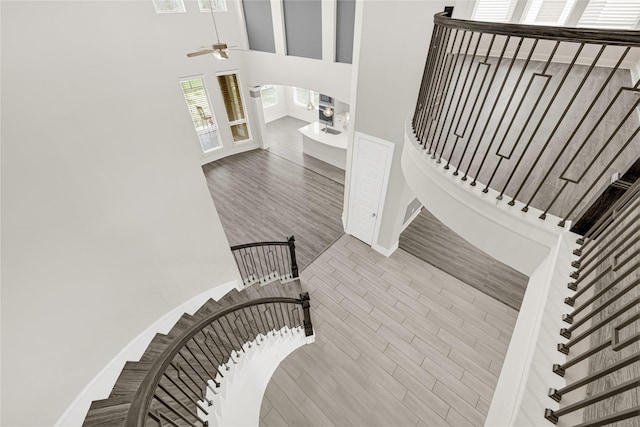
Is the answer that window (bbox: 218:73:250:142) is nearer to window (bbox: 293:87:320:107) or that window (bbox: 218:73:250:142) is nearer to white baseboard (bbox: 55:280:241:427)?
window (bbox: 293:87:320:107)

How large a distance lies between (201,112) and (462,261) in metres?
8.01

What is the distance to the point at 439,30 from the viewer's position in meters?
2.28

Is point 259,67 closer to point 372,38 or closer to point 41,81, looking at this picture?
point 372,38

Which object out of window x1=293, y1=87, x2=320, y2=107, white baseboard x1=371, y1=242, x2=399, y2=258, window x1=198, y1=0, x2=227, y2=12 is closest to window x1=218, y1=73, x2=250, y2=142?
window x1=198, y1=0, x2=227, y2=12

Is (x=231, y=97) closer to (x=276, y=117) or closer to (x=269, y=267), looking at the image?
(x=276, y=117)

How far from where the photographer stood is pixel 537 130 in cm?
224

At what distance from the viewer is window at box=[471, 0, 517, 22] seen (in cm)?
449

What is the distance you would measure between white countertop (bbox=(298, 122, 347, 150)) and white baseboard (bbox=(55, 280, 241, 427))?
556 cm

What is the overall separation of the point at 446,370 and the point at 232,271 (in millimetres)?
3511

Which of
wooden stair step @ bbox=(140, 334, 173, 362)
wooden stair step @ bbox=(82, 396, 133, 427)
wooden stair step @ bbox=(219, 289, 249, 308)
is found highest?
wooden stair step @ bbox=(82, 396, 133, 427)

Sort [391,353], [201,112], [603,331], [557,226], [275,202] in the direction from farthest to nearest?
[201,112], [275,202], [391,353], [557,226], [603,331]

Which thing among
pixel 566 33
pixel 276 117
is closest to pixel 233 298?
pixel 566 33

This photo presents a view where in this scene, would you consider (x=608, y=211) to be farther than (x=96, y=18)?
No

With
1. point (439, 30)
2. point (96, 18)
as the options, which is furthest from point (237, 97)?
point (439, 30)
